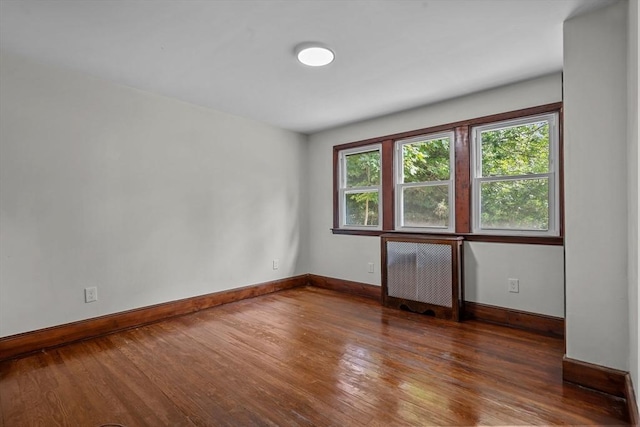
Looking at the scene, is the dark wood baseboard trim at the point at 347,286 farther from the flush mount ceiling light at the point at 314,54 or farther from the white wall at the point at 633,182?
the flush mount ceiling light at the point at 314,54

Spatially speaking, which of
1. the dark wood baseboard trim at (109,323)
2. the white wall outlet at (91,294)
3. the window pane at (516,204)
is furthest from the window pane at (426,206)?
the white wall outlet at (91,294)

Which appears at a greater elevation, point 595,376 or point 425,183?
point 425,183

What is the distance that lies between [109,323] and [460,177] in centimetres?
378

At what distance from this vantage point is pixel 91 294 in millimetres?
2926

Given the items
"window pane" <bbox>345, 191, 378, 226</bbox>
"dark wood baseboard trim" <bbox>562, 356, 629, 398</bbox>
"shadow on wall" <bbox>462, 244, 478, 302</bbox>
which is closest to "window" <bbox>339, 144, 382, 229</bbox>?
"window pane" <bbox>345, 191, 378, 226</bbox>

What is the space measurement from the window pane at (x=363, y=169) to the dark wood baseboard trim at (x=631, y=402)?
3.00m

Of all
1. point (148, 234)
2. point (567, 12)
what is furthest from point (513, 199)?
point (148, 234)

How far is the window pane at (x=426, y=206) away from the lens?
3.72 metres

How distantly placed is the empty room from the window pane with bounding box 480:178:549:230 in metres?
0.02

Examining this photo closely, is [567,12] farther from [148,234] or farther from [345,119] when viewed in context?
[148,234]

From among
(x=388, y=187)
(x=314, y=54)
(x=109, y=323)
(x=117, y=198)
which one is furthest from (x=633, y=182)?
(x=109, y=323)

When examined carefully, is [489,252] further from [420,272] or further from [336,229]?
[336,229]

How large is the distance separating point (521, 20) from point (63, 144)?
364 cm

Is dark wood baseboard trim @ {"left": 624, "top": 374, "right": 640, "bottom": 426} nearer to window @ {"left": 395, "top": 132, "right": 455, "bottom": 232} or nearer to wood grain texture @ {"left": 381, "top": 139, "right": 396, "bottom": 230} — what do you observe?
window @ {"left": 395, "top": 132, "right": 455, "bottom": 232}
